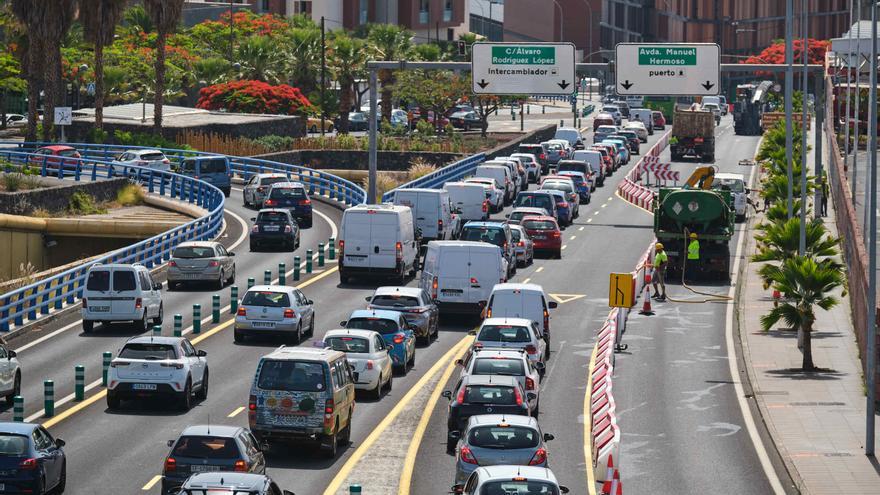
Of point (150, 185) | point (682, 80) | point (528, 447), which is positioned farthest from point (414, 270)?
point (528, 447)

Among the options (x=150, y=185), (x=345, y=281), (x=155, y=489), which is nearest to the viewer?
(x=155, y=489)

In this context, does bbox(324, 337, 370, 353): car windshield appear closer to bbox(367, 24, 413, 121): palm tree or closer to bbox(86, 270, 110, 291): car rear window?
bbox(86, 270, 110, 291): car rear window

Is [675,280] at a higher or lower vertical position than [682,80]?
lower

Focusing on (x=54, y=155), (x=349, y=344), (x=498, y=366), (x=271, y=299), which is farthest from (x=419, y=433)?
(x=54, y=155)

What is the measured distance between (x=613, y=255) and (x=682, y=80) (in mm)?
→ 6876

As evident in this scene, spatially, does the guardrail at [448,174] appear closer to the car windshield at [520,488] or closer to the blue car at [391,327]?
the blue car at [391,327]

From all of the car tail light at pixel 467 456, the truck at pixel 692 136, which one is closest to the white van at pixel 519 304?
the car tail light at pixel 467 456

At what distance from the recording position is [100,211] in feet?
206

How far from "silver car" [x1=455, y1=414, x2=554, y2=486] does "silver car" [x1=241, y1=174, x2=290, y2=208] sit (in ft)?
144

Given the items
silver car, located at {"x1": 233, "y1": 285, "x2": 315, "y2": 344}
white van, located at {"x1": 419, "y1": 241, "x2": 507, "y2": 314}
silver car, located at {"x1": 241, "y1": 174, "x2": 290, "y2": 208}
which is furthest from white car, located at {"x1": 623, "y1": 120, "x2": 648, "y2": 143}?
silver car, located at {"x1": 233, "y1": 285, "x2": 315, "y2": 344}

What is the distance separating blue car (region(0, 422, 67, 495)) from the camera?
2241 cm

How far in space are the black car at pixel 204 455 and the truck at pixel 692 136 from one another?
77.6 m

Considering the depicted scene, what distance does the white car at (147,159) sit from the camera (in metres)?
73.5

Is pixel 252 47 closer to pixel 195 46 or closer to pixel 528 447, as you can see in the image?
pixel 195 46
